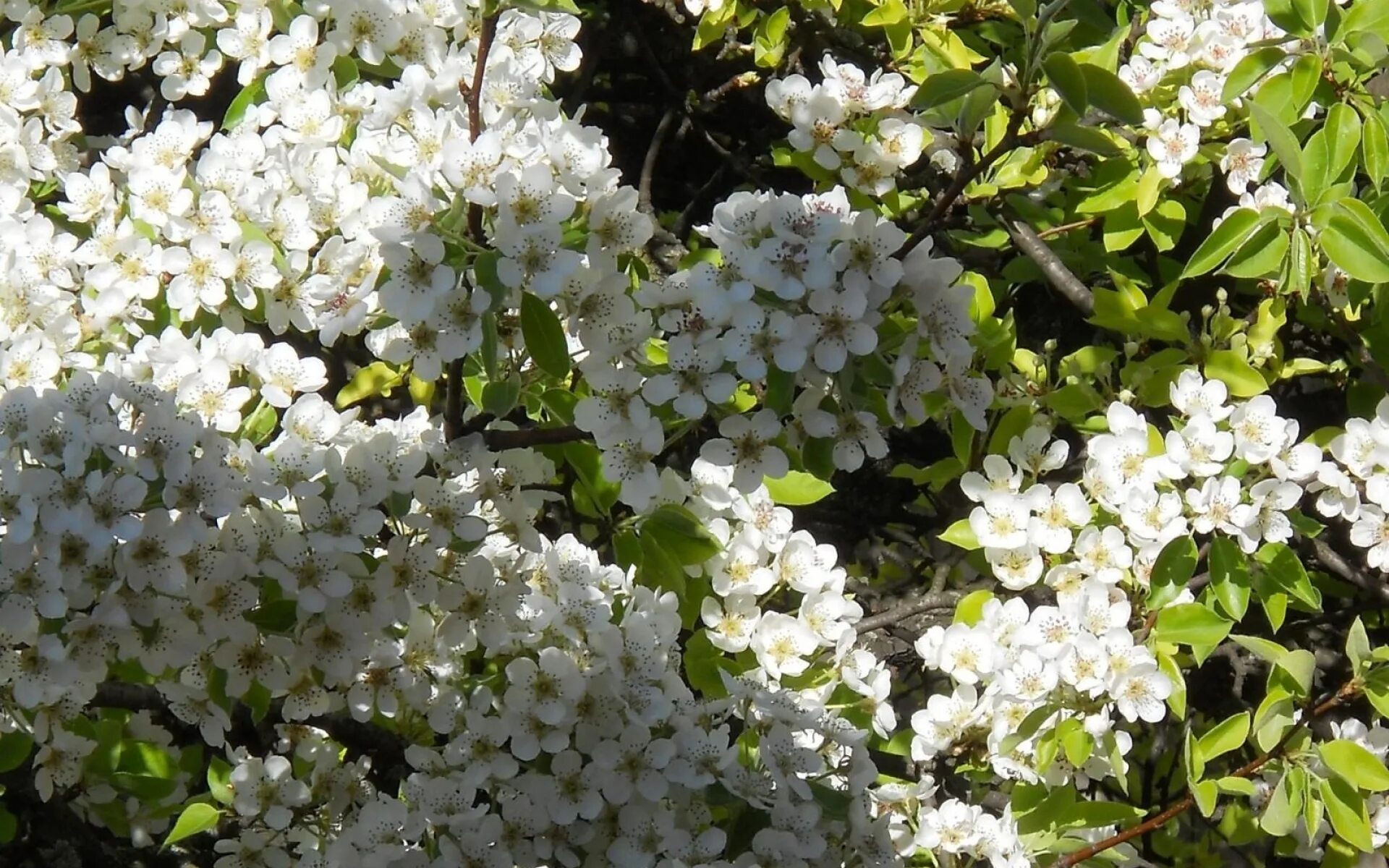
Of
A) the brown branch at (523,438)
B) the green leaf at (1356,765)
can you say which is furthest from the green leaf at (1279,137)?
the brown branch at (523,438)

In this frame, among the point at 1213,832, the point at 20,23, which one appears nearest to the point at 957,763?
the point at 1213,832

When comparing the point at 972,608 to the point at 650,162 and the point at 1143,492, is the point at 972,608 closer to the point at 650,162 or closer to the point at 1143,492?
the point at 1143,492

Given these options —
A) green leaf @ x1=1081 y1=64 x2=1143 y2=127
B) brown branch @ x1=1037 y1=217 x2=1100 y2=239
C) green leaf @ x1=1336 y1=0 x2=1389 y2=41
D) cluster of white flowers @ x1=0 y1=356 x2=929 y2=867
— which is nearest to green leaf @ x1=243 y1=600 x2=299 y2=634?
cluster of white flowers @ x1=0 y1=356 x2=929 y2=867

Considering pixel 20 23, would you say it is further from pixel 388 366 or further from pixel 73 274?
pixel 388 366

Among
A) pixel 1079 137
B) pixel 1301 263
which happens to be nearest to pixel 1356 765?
pixel 1301 263

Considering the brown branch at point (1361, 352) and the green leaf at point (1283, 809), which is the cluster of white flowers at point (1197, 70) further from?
the green leaf at point (1283, 809)

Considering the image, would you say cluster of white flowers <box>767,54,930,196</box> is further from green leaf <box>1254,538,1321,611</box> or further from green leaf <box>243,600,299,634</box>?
green leaf <box>243,600,299,634</box>
